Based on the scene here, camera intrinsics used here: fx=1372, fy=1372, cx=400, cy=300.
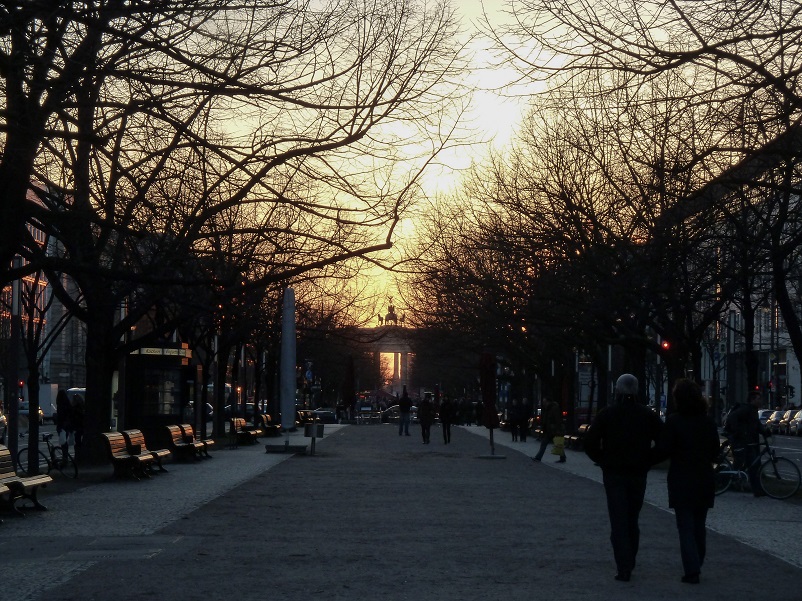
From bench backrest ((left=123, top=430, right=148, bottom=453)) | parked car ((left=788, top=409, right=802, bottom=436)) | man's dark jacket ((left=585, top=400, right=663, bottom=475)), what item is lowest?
parked car ((left=788, top=409, right=802, bottom=436))

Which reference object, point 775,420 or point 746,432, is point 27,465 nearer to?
point 746,432

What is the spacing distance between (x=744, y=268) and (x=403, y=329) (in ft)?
127

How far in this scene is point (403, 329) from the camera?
65125 millimetres

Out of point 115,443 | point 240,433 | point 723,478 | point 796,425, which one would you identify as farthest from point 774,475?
point 796,425

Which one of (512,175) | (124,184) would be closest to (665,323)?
(512,175)

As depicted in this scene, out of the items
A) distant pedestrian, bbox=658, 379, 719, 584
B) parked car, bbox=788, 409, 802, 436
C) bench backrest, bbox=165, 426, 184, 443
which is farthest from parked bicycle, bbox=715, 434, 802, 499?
parked car, bbox=788, 409, 802, 436

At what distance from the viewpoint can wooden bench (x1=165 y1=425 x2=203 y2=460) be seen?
33237 millimetres

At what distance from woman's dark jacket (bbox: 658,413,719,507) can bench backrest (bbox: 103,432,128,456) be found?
14.9 meters

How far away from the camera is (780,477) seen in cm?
2320

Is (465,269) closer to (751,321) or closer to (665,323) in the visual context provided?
(665,323)

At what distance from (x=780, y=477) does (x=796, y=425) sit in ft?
181

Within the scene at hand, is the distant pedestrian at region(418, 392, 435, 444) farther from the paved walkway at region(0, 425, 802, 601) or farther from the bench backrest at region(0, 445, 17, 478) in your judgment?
the bench backrest at region(0, 445, 17, 478)

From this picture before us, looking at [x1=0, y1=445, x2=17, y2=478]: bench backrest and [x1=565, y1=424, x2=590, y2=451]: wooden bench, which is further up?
[x1=0, y1=445, x2=17, y2=478]: bench backrest

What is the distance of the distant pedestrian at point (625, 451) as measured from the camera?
11.9 meters
